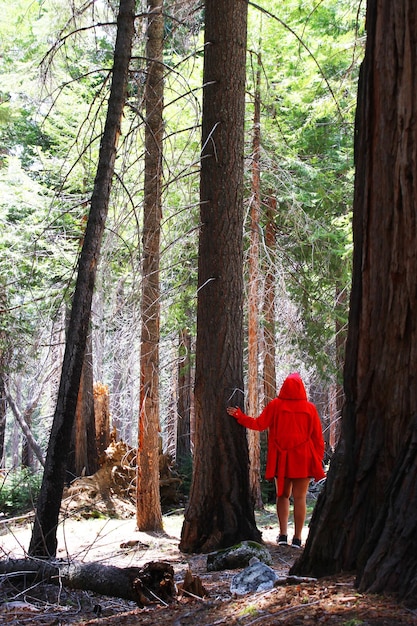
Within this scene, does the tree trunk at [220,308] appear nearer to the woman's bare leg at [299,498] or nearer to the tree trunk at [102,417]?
the woman's bare leg at [299,498]

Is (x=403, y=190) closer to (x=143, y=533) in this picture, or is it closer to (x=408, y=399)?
(x=408, y=399)

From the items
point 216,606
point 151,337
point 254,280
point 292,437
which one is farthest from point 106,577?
point 254,280

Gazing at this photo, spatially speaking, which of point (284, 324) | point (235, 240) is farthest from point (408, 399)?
point (284, 324)

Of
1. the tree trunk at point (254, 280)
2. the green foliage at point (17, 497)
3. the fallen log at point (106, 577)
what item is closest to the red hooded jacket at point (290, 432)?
the fallen log at point (106, 577)

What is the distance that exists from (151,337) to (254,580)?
245 inches

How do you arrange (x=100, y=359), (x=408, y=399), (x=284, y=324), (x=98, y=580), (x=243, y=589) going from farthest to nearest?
(x=100, y=359), (x=284, y=324), (x=98, y=580), (x=243, y=589), (x=408, y=399)

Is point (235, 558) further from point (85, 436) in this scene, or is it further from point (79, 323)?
point (85, 436)

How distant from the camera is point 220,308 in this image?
8078 millimetres

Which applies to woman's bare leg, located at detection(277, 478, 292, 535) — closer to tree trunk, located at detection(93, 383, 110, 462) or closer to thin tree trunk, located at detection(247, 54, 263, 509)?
thin tree trunk, located at detection(247, 54, 263, 509)

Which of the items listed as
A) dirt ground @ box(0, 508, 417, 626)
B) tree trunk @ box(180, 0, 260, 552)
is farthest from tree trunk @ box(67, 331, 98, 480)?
dirt ground @ box(0, 508, 417, 626)

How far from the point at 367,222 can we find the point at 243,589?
249cm

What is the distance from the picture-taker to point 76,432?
17.0m

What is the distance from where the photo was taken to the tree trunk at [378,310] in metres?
3.85

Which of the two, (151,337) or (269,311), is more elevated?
(269,311)
